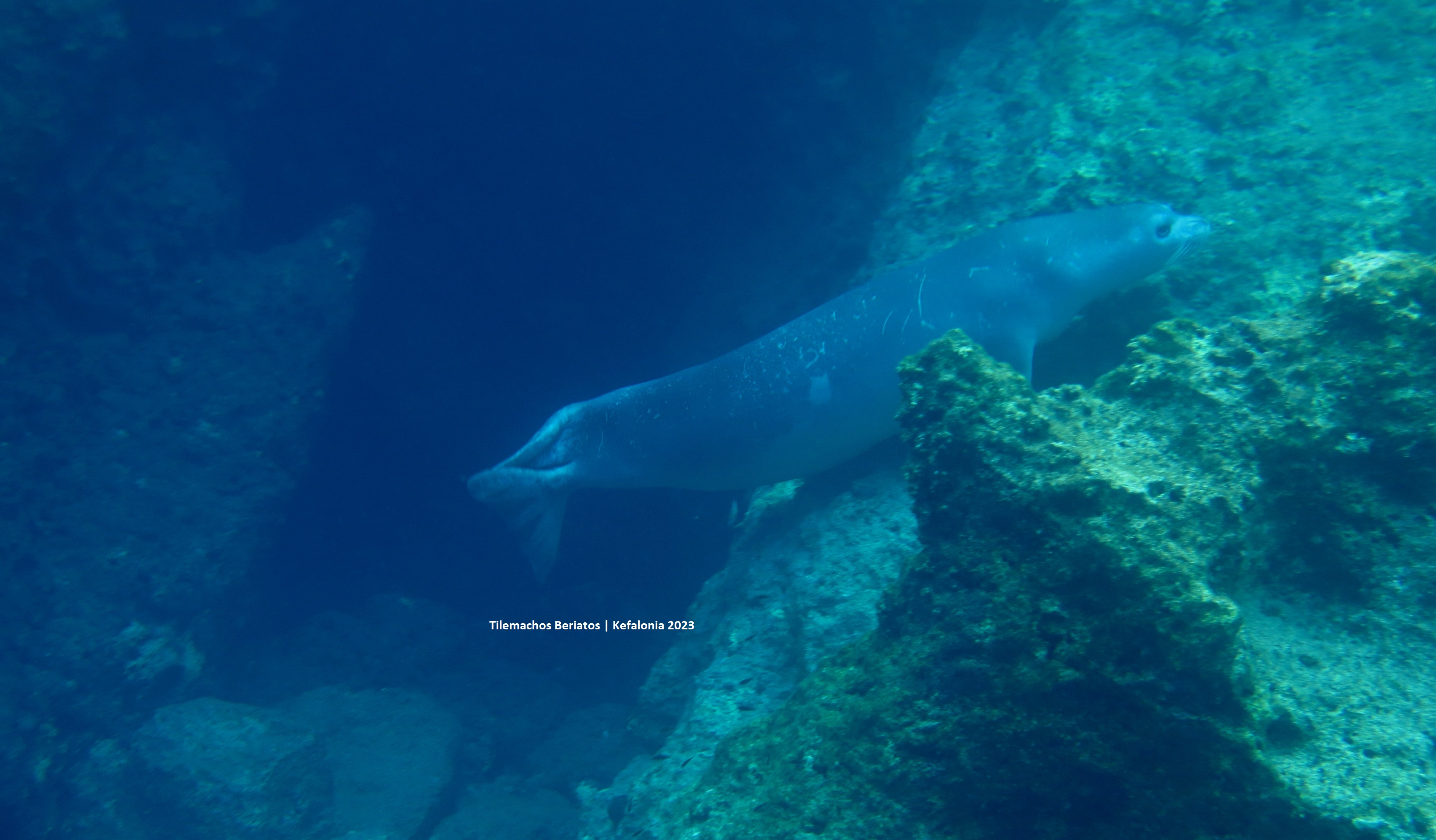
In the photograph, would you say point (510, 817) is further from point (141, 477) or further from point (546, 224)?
point (546, 224)

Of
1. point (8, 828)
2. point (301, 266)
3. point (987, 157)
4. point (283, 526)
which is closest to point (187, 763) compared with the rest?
point (8, 828)

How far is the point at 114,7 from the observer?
6.61 metres

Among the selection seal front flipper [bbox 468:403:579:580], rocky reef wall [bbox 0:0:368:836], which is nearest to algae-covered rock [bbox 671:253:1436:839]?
seal front flipper [bbox 468:403:579:580]

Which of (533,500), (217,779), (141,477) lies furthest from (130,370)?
(533,500)

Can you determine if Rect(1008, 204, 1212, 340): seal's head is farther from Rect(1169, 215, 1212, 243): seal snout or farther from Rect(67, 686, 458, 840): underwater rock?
Rect(67, 686, 458, 840): underwater rock

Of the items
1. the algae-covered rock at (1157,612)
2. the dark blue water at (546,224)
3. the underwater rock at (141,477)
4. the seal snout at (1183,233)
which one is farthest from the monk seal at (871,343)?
the underwater rock at (141,477)

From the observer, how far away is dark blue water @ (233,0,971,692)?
666 centimetres

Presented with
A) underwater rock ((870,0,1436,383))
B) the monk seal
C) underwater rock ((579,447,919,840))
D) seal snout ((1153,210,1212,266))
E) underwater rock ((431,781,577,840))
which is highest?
underwater rock ((870,0,1436,383))

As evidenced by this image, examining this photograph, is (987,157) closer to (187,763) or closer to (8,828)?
(187,763)

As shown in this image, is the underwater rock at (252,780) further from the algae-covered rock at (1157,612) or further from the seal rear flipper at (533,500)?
the algae-covered rock at (1157,612)

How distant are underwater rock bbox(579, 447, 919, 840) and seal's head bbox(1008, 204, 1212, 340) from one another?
5.10 ft

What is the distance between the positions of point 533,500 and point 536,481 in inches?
7.9

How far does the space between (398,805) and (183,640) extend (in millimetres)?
3091

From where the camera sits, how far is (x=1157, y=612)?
1.88m
